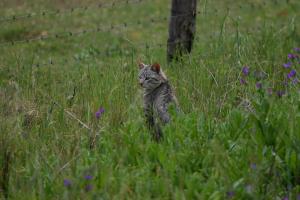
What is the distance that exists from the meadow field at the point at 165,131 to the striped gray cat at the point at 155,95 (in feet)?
0.46

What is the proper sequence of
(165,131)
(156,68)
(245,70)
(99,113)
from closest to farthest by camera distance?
(165,131)
(99,113)
(156,68)
(245,70)

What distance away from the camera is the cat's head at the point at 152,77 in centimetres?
627

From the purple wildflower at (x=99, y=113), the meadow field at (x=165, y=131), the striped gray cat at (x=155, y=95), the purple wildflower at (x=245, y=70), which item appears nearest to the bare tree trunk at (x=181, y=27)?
the meadow field at (x=165, y=131)

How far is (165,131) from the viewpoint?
539cm

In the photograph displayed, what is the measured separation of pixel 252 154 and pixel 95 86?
265cm

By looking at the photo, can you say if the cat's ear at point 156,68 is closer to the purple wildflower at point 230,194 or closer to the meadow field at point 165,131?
the meadow field at point 165,131

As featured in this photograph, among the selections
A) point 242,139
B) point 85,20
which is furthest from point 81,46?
point 242,139

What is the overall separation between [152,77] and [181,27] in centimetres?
213

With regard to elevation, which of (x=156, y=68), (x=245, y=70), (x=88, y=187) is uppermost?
(x=156, y=68)

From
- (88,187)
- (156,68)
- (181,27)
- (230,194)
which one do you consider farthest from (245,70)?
(88,187)

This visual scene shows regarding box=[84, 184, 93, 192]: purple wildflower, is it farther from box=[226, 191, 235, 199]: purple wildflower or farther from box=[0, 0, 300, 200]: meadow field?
box=[226, 191, 235, 199]: purple wildflower

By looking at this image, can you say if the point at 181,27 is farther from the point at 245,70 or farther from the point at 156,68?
the point at 156,68

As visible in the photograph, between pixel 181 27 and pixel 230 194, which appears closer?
pixel 230 194

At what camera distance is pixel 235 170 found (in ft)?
15.3
